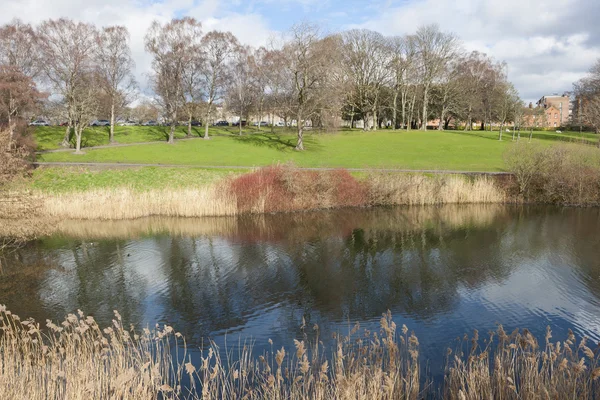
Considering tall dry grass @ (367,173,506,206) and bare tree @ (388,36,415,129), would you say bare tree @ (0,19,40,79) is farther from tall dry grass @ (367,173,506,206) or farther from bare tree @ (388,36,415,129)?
bare tree @ (388,36,415,129)

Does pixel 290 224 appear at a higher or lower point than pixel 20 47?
lower

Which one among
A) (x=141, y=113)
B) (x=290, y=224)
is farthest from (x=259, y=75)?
(x=141, y=113)

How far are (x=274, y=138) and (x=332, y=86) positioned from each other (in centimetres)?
1211

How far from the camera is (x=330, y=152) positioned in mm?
47500

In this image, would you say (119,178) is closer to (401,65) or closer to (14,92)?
(14,92)

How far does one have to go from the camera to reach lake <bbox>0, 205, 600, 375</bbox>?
12547 mm

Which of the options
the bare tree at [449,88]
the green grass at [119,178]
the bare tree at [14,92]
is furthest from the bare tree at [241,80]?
the green grass at [119,178]

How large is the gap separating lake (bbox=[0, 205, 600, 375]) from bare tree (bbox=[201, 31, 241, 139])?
35.1 meters

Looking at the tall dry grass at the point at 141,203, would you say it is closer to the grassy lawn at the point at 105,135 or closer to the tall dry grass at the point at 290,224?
the tall dry grass at the point at 290,224

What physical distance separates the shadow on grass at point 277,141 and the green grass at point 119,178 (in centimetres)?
1725

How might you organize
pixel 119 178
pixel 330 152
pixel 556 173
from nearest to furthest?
pixel 556 173 → pixel 119 178 → pixel 330 152

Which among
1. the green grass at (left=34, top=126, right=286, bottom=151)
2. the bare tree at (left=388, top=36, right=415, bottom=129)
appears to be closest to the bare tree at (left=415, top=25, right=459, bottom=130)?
the bare tree at (left=388, top=36, right=415, bottom=129)

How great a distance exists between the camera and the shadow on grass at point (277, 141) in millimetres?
50500

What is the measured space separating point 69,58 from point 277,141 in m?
22.9
